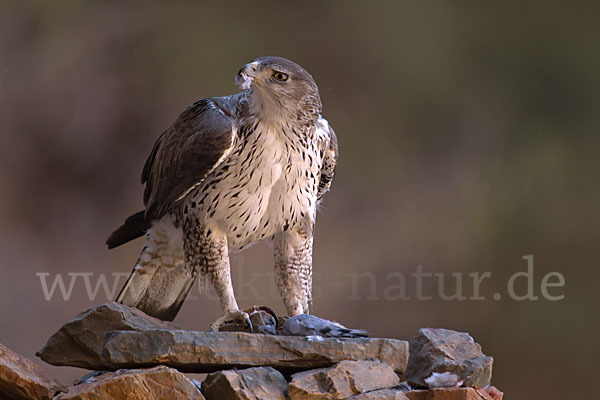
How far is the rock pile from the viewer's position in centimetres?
189

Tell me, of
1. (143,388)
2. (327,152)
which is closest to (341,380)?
(143,388)

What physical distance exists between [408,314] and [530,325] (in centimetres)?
77

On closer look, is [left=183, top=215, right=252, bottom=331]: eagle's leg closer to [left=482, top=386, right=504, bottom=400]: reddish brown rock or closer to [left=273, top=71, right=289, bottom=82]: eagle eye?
[left=273, top=71, right=289, bottom=82]: eagle eye

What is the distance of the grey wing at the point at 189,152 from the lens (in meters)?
2.59

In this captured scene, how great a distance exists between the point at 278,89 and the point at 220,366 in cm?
101

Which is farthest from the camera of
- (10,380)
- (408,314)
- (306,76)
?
(408,314)

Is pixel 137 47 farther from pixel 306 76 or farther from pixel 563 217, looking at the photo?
pixel 563 217

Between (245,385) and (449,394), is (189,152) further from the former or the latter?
(449,394)

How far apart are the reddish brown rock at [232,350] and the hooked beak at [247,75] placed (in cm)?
89

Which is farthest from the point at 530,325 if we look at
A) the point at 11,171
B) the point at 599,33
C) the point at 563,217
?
the point at 11,171

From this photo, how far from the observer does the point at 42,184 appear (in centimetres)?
436

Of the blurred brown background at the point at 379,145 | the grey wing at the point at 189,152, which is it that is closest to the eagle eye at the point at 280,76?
the grey wing at the point at 189,152

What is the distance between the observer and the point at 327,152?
298 centimetres

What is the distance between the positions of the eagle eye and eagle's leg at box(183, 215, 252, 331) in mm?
610
